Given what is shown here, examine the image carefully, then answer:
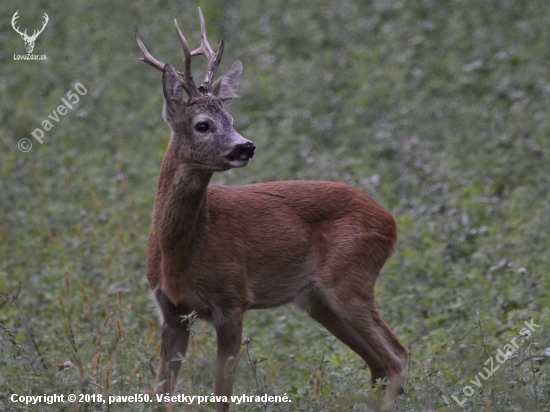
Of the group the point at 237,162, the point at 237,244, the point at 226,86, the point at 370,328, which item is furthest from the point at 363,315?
the point at 226,86

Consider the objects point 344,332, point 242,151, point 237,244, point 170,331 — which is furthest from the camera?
point 344,332

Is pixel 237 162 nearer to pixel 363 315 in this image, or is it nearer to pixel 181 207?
pixel 181 207

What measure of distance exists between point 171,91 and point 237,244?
1.07 metres

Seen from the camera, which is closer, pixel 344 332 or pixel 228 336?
pixel 228 336

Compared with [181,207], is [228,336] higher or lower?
lower

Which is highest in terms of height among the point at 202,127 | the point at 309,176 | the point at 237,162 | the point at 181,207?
the point at 202,127

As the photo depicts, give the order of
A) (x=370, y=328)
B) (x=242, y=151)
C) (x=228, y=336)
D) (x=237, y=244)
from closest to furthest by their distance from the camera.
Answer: (x=242, y=151)
(x=228, y=336)
(x=237, y=244)
(x=370, y=328)

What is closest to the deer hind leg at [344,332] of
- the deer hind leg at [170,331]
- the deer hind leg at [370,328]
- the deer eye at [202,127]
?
the deer hind leg at [370,328]

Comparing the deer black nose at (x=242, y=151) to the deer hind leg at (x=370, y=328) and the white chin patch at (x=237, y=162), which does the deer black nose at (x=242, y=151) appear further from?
the deer hind leg at (x=370, y=328)

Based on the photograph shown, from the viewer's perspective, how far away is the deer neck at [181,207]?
5867mm

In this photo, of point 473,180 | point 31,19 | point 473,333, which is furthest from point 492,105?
point 31,19

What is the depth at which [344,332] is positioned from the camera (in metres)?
6.53

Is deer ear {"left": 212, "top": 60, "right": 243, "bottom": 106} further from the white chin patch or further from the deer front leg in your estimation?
the deer front leg

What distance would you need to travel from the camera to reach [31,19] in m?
14.5
